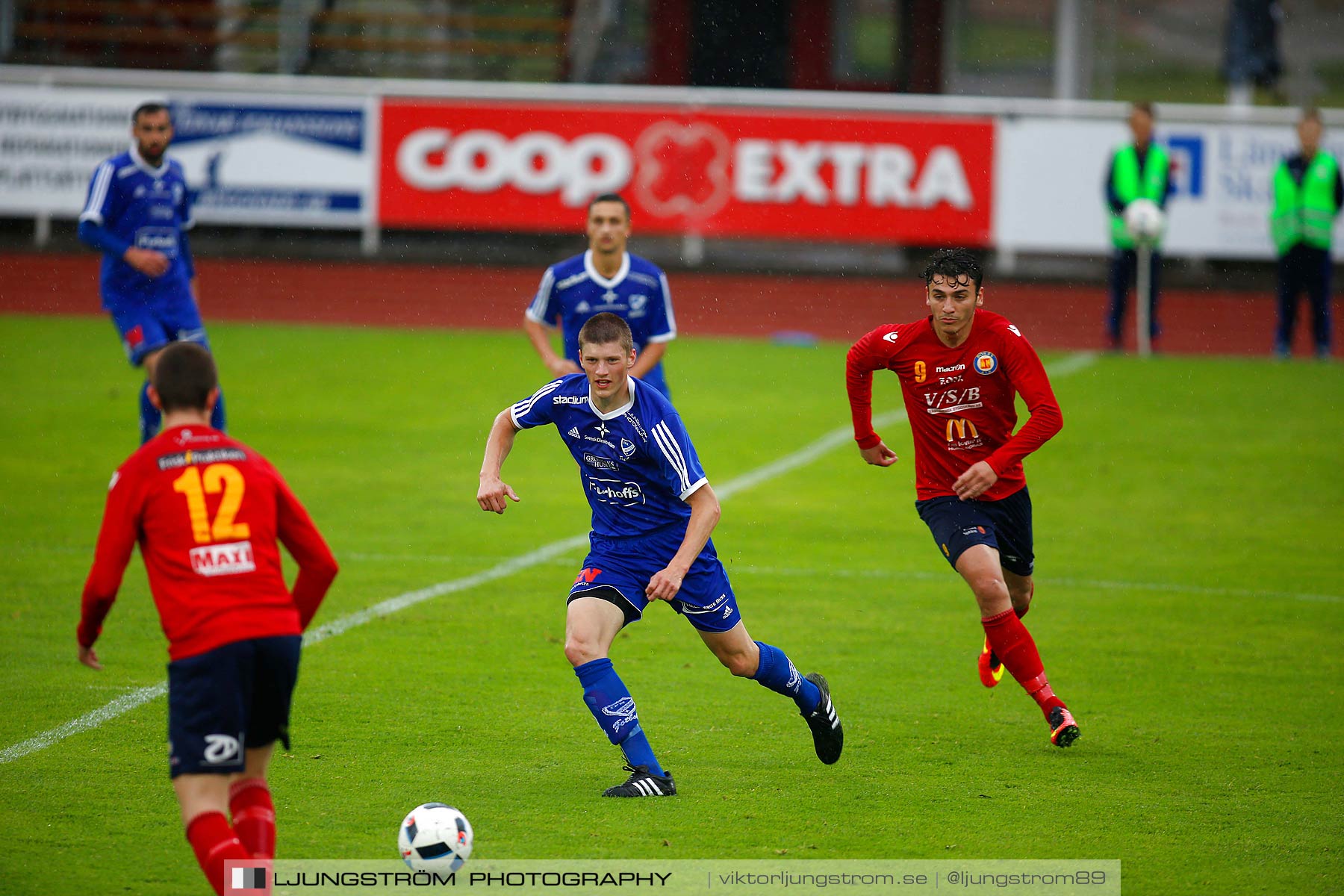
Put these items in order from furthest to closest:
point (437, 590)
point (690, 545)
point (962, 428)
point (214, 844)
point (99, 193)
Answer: point (99, 193) < point (437, 590) < point (962, 428) < point (690, 545) < point (214, 844)

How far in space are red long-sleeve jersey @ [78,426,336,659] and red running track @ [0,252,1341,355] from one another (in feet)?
49.6

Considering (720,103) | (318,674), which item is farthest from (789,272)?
(318,674)

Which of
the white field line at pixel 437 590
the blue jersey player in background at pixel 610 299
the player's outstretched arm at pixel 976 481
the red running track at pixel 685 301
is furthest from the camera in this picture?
the red running track at pixel 685 301

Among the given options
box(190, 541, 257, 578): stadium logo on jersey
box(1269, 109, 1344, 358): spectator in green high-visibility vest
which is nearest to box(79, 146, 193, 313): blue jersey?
box(190, 541, 257, 578): stadium logo on jersey

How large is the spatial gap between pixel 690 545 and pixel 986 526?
66.4 inches

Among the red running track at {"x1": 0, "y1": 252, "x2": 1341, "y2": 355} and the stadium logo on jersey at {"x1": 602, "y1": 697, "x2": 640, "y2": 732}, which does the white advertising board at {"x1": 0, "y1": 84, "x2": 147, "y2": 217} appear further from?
the stadium logo on jersey at {"x1": 602, "y1": 697, "x2": 640, "y2": 732}

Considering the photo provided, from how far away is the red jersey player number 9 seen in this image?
4.18 metres

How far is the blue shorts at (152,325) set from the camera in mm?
10461

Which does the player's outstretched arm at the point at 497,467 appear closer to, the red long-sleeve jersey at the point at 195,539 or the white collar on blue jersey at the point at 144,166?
the red long-sleeve jersey at the point at 195,539

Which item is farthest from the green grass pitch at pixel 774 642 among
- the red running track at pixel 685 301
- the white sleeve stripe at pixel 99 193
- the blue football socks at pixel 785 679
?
the red running track at pixel 685 301

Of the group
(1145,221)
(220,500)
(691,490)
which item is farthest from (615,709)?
(1145,221)

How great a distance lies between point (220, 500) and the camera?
4.20 meters

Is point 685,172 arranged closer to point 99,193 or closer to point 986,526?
point 99,193

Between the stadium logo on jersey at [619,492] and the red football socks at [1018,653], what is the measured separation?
5.33 feet
